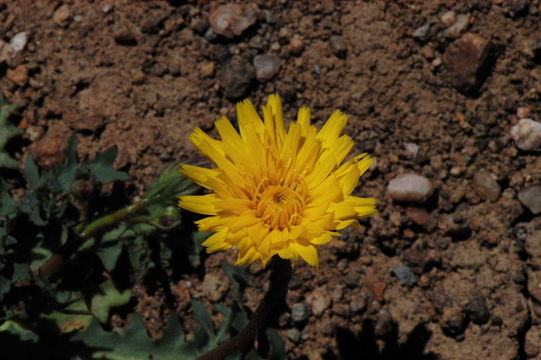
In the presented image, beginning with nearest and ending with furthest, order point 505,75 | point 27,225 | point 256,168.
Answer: point 256,168
point 27,225
point 505,75

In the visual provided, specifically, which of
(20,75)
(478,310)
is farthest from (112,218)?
(478,310)

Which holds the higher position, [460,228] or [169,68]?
[169,68]

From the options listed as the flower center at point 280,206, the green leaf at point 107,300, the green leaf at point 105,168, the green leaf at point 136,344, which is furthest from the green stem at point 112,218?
the flower center at point 280,206

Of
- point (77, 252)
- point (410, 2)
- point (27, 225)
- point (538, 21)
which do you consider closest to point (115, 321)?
point (77, 252)

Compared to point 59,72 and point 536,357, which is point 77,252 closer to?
point 59,72

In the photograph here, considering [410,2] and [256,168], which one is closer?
[256,168]
